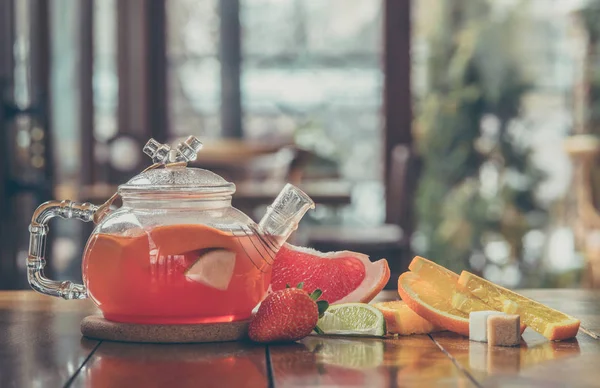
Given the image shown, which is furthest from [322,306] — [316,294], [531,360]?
[531,360]

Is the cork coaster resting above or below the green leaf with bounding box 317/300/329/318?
below

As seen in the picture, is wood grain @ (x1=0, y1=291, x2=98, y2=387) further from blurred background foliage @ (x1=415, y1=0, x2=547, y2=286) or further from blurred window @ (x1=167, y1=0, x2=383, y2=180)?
blurred window @ (x1=167, y1=0, x2=383, y2=180)

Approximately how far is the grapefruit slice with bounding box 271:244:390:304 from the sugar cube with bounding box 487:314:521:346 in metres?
0.19

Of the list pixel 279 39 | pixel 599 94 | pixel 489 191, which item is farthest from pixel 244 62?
pixel 599 94

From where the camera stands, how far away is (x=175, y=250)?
3.65 feet

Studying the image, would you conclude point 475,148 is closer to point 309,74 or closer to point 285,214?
point 309,74

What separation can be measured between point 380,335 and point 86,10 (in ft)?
15.3

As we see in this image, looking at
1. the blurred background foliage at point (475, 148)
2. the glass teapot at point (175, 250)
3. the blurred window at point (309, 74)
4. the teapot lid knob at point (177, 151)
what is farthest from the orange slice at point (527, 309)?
the blurred window at point (309, 74)

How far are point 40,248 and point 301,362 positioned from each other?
14.4 inches

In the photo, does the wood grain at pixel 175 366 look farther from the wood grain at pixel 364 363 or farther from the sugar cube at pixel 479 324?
the sugar cube at pixel 479 324

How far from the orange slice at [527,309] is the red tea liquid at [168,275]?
0.26 m

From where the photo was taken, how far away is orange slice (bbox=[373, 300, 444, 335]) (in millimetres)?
1193

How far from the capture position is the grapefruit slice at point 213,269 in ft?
3.65

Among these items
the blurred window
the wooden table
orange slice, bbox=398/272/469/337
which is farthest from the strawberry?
the blurred window
